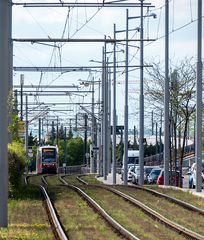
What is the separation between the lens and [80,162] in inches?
5497

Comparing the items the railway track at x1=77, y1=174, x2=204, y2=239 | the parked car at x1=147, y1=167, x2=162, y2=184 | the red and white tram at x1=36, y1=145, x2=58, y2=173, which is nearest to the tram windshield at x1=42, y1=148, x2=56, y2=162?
the red and white tram at x1=36, y1=145, x2=58, y2=173

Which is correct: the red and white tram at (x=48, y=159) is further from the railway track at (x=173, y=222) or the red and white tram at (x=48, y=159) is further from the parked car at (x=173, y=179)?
the railway track at (x=173, y=222)

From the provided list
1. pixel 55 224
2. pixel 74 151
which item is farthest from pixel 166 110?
pixel 74 151

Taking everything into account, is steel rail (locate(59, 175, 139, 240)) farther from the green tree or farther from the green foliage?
the green tree

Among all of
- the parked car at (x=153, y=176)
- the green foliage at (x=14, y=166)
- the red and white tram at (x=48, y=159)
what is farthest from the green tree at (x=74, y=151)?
the green foliage at (x=14, y=166)

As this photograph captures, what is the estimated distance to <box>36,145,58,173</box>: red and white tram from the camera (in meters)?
86.1

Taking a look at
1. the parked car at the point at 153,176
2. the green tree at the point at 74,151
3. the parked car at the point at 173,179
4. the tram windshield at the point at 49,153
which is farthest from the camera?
the green tree at the point at 74,151

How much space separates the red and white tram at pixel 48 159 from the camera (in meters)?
86.1

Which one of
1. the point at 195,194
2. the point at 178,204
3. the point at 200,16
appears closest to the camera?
the point at 178,204

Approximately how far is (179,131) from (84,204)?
2393cm

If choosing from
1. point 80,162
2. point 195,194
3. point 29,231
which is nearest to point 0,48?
point 29,231

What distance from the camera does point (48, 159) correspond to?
286 feet

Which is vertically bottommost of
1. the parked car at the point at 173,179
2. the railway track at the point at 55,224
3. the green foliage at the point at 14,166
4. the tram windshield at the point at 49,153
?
the railway track at the point at 55,224

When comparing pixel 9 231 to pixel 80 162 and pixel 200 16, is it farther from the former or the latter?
pixel 80 162
